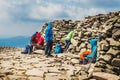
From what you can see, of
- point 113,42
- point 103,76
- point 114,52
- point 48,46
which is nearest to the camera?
point 103,76

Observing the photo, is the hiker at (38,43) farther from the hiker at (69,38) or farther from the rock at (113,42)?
the rock at (113,42)

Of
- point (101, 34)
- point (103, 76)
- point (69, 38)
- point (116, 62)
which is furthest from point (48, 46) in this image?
point (103, 76)

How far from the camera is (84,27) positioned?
33.9 meters

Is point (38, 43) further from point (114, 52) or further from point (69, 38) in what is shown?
point (114, 52)

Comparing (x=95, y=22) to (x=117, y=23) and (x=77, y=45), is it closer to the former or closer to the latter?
(x=77, y=45)

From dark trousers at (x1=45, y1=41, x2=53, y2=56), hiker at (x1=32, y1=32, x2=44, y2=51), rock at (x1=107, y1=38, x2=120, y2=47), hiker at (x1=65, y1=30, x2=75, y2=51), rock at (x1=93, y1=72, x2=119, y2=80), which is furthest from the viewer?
hiker at (x1=65, y1=30, x2=75, y2=51)

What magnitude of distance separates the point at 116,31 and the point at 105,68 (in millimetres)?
2094

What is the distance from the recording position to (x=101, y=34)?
19.4 meters

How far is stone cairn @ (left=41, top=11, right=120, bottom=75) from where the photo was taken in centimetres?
1588

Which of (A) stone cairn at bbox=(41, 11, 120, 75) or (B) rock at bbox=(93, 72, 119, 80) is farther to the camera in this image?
(A) stone cairn at bbox=(41, 11, 120, 75)

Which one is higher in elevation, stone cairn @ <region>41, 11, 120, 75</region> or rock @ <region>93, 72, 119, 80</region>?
stone cairn @ <region>41, 11, 120, 75</region>

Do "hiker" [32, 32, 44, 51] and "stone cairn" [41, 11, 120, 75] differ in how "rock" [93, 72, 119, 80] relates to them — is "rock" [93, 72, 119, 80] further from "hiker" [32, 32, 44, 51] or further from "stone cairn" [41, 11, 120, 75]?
"hiker" [32, 32, 44, 51]

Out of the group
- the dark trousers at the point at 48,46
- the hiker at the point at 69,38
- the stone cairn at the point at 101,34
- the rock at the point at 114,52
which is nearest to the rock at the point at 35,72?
the stone cairn at the point at 101,34

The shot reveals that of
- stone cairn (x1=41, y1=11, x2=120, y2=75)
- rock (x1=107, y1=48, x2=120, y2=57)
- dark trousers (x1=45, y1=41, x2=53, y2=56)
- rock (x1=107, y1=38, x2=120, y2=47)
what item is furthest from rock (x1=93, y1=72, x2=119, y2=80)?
dark trousers (x1=45, y1=41, x2=53, y2=56)
